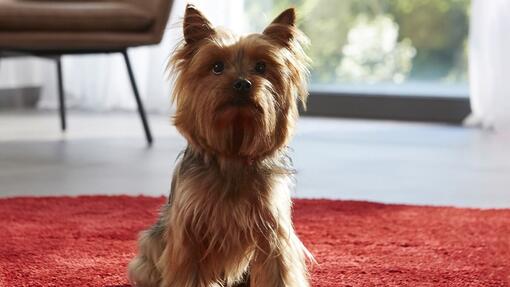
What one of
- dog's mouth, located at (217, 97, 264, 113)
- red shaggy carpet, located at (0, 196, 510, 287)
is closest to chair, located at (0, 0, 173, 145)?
red shaggy carpet, located at (0, 196, 510, 287)

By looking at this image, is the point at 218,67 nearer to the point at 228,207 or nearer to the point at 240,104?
the point at 240,104

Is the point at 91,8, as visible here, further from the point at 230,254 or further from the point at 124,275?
the point at 230,254

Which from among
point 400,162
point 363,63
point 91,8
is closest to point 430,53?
point 363,63

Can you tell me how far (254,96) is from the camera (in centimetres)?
152

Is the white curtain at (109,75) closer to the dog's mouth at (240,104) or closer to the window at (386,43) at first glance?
the window at (386,43)

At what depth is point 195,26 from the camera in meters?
1.61

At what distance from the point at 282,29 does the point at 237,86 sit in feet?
0.56

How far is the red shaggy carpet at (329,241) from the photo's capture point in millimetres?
1929

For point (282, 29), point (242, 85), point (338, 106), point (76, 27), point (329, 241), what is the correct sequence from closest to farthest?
point (242, 85)
point (282, 29)
point (329, 241)
point (76, 27)
point (338, 106)

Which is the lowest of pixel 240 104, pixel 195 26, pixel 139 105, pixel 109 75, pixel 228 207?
pixel 109 75

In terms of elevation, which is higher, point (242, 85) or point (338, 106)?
point (242, 85)

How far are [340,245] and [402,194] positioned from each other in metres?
0.79

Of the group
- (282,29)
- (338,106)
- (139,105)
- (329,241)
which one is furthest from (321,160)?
(282,29)

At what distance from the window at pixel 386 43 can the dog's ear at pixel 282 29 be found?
360cm
